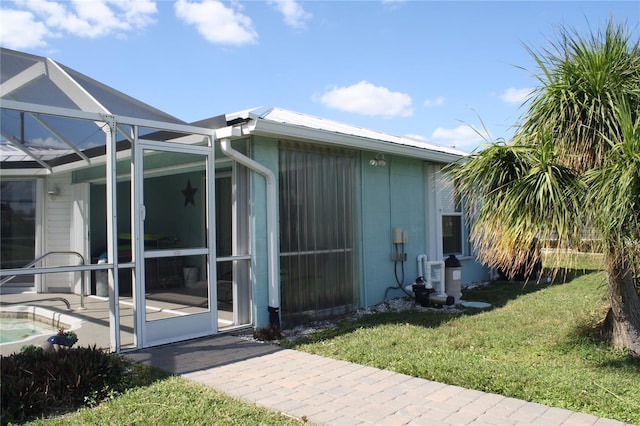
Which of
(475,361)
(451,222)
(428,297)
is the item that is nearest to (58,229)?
(428,297)

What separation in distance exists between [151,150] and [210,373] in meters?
2.76

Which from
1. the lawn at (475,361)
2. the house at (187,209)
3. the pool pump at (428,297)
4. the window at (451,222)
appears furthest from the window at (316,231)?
the window at (451,222)

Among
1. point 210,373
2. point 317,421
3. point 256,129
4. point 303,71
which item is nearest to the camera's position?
point 317,421

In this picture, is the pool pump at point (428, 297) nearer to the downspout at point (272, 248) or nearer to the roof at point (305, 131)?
the roof at point (305, 131)

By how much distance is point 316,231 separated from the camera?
7.64m

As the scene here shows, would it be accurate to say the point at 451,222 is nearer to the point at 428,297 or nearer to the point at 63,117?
the point at 428,297

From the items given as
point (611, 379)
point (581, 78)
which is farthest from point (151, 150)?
point (611, 379)

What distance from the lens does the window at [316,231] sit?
23.8 ft

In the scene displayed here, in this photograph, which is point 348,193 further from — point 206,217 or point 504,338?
point 504,338

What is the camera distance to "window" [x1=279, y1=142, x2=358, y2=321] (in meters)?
7.25

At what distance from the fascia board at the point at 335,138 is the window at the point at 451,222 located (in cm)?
121

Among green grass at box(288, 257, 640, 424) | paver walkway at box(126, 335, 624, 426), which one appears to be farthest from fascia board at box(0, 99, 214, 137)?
green grass at box(288, 257, 640, 424)

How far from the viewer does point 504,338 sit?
6.18 meters

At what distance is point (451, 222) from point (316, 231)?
463 cm
